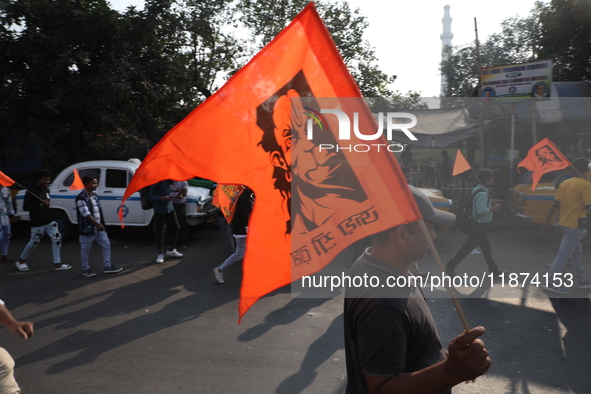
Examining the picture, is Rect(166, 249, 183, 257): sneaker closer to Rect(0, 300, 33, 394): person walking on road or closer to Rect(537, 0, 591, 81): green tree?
Rect(0, 300, 33, 394): person walking on road

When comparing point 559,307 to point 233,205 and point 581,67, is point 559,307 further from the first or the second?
point 581,67

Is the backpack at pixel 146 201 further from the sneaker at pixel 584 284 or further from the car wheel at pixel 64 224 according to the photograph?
the sneaker at pixel 584 284

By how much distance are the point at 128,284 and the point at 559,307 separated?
6313mm

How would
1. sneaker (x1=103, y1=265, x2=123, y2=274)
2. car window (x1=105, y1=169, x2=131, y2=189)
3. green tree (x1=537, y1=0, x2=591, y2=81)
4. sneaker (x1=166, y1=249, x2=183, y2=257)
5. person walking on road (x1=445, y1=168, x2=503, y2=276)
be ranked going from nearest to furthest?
person walking on road (x1=445, y1=168, x2=503, y2=276) < sneaker (x1=103, y1=265, x2=123, y2=274) < sneaker (x1=166, y1=249, x2=183, y2=257) < car window (x1=105, y1=169, x2=131, y2=189) < green tree (x1=537, y1=0, x2=591, y2=81)

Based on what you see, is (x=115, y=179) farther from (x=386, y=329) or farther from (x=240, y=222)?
(x=386, y=329)

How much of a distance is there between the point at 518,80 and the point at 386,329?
18.9 meters

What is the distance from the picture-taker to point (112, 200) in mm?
10805

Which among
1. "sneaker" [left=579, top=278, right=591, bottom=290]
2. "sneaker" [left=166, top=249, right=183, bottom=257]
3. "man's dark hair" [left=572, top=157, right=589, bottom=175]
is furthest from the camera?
"sneaker" [left=166, top=249, right=183, bottom=257]

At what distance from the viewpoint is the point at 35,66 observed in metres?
13.5

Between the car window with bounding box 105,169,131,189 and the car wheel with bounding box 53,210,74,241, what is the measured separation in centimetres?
125

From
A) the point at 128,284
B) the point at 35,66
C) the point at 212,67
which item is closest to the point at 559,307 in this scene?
the point at 128,284

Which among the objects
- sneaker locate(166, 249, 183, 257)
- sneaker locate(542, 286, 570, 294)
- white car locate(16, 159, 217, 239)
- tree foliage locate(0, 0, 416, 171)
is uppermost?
tree foliage locate(0, 0, 416, 171)

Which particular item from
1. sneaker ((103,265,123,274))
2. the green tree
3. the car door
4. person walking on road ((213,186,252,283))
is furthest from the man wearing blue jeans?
the green tree

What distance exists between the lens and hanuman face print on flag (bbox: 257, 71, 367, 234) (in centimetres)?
224
